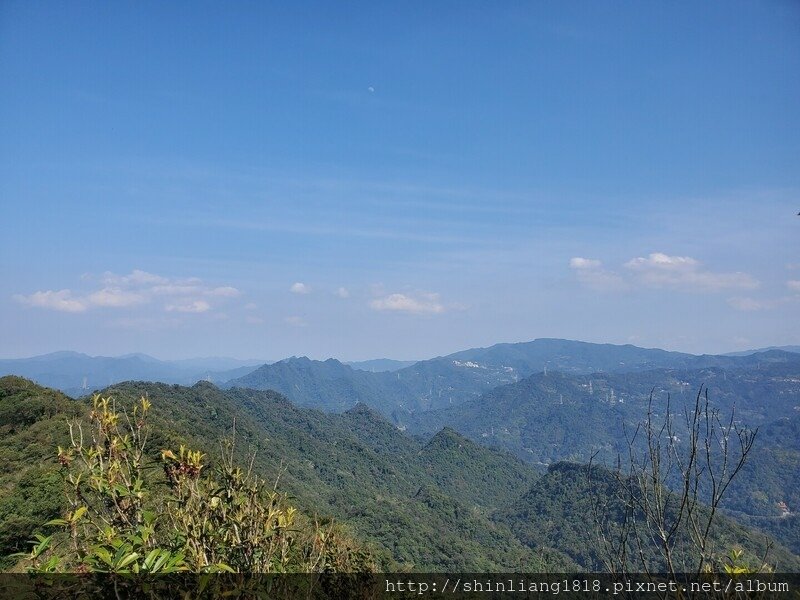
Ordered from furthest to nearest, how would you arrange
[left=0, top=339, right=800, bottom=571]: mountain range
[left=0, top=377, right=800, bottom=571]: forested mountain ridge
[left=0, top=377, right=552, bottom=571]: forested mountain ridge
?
[left=0, top=377, right=552, bottom=571]: forested mountain ridge → [left=0, top=377, right=800, bottom=571]: forested mountain ridge → [left=0, top=339, right=800, bottom=571]: mountain range

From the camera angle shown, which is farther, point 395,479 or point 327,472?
point 395,479

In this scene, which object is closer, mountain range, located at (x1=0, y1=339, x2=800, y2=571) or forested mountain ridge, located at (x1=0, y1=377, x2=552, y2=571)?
mountain range, located at (x1=0, y1=339, x2=800, y2=571)

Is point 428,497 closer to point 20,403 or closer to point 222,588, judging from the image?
point 20,403

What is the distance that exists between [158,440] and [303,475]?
54.2 meters

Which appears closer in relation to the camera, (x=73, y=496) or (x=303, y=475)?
(x=73, y=496)

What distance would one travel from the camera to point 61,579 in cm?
212

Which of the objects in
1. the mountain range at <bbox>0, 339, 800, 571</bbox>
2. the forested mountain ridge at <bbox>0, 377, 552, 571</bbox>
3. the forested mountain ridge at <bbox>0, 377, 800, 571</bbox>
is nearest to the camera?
the mountain range at <bbox>0, 339, 800, 571</bbox>

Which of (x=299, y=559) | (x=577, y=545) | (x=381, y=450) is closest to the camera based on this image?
(x=299, y=559)

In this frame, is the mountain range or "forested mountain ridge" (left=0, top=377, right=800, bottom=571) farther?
"forested mountain ridge" (left=0, top=377, right=800, bottom=571)

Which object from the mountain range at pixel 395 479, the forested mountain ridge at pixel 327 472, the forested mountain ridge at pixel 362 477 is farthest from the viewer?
the forested mountain ridge at pixel 327 472

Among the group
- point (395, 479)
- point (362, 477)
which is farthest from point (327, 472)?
point (395, 479)

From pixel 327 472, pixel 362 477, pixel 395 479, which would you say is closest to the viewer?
pixel 327 472

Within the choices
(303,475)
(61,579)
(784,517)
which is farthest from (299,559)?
(784,517)

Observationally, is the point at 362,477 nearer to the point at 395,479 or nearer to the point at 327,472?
the point at 395,479
